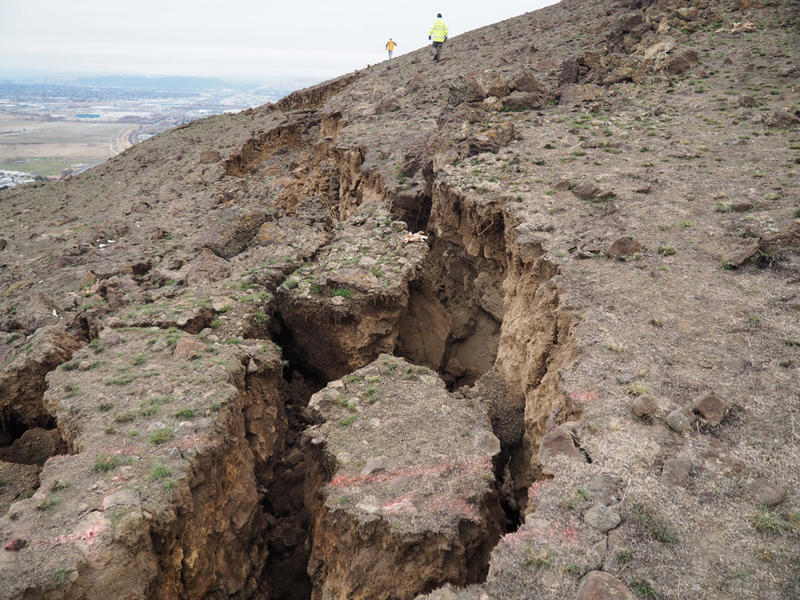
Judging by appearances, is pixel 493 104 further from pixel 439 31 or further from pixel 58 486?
pixel 58 486

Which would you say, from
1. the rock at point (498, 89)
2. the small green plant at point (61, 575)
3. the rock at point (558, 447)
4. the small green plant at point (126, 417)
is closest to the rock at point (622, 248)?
the rock at point (558, 447)

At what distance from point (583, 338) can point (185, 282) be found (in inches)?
431

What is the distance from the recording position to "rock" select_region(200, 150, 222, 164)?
2552 cm

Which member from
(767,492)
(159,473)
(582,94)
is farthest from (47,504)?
(582,94)

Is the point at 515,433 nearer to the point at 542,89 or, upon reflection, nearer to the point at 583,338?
the point at 583,338

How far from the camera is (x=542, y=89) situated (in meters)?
18.5

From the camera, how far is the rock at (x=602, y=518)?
4719 millimetres

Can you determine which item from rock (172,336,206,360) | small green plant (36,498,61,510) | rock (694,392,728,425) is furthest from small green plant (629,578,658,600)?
rock (172,336,206,360)

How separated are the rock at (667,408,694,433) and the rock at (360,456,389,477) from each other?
12.9ft

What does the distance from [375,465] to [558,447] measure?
283 centimetres

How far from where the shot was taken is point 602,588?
4094 mm

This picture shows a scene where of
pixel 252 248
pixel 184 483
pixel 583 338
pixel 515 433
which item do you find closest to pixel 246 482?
pixel 184 483

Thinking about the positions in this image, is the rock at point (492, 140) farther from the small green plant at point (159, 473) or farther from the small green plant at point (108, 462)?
the small green plant at point (108, 462)

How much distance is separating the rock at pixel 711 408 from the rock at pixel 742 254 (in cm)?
402
